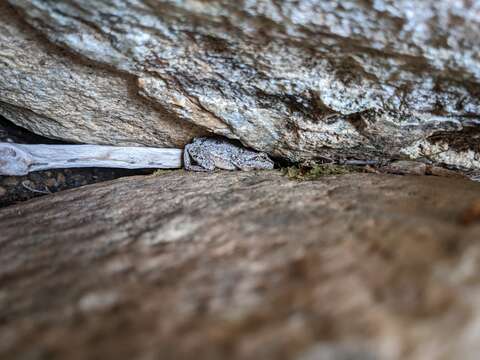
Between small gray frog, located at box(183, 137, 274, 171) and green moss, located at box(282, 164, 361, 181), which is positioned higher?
green moss, located at box(282, 164, 361, 181)

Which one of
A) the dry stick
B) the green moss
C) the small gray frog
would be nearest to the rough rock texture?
the green moss

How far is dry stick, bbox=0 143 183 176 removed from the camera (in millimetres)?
3008

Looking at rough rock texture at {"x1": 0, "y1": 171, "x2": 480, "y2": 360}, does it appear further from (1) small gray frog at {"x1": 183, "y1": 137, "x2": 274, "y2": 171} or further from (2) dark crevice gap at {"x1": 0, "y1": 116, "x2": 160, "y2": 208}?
(2) dark crevice gap at {"x1": 0, "y1": 116, "x2": 160, "y2": 208}

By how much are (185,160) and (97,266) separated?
156 cm

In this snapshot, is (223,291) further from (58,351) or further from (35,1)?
(35,1)

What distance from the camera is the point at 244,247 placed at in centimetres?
141

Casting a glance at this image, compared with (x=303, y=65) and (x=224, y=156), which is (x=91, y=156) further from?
(x=303, y=65)

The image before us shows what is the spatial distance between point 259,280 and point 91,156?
230 cm

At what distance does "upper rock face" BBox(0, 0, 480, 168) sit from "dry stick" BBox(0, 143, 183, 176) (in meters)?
0.51

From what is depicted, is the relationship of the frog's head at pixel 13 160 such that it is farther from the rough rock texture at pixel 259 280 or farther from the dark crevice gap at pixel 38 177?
the rough rock texture at pixel 259 280

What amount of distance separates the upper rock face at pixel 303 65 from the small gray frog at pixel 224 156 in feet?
0.45

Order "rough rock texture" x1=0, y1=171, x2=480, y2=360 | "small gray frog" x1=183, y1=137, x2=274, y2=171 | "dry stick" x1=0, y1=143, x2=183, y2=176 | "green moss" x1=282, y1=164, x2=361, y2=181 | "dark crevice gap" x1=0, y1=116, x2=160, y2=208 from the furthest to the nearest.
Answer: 1. "dark crevice gap" x1=0, y1=116, x2=160, y2=208
2. "dry stick" x1=0, y1=143, x2=183, y2=176
3. "small gray frog" x1=183, y1=137, x2=274, y2=171
4. "green moss" x1=282, y1=164, x2=361, y2=181
5. "rough rock texture" x1=0, y1=171, x2=480, y2=360

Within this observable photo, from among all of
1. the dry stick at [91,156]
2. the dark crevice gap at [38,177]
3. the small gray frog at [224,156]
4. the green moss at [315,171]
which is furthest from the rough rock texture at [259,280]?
the dark crevice gap at [38,177]

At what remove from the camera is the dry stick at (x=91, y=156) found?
9.87 feet
